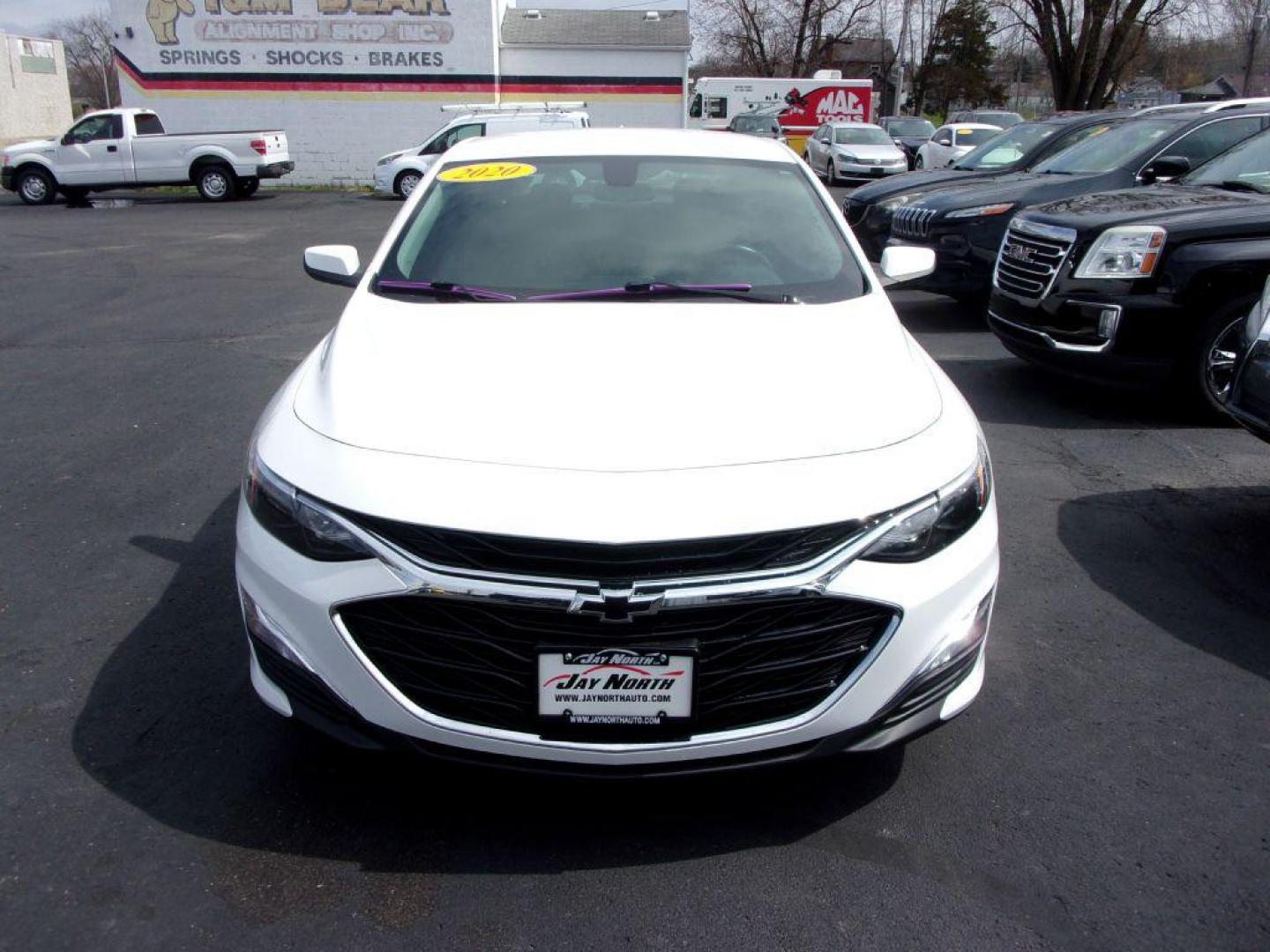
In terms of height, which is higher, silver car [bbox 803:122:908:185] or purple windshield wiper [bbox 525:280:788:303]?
purple windshield wiper [bbox 525:280:788:303]

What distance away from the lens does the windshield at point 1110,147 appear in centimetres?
972

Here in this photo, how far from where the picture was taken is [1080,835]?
2.84 m

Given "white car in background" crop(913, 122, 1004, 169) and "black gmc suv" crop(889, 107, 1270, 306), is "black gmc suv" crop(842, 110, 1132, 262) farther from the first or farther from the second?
"white car in background" crop(913, 122, 1004, 169)

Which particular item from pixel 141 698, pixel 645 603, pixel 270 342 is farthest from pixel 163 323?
pixel 645 603

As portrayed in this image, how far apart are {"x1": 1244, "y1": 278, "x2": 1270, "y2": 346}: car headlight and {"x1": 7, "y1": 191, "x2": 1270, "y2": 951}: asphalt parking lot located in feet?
2.82

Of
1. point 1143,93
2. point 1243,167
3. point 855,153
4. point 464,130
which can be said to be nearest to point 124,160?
point 464,130

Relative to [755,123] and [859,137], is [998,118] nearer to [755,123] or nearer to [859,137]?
[755,123]

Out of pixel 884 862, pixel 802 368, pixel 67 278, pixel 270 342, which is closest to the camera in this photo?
pixel 884 862

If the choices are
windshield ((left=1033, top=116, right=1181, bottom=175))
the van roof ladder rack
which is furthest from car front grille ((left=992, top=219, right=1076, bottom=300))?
the van roof ladder rack

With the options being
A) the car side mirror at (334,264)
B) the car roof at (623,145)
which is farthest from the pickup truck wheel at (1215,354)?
the car side mirror at (334,264)

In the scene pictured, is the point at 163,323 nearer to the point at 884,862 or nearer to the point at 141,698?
the point at 141,698

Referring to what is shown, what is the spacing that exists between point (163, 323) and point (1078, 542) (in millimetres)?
7899

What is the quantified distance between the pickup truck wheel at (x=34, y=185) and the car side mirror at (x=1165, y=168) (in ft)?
73.9

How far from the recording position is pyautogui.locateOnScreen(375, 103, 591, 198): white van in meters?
22.5
